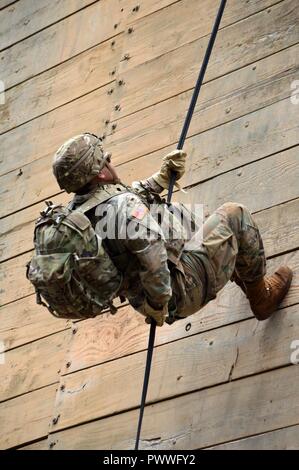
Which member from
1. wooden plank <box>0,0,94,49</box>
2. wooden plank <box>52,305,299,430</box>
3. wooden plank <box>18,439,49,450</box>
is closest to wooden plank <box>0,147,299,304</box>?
wooden plank <box>52,305,299,430</box>

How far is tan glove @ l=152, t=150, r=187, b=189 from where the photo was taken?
230 inches

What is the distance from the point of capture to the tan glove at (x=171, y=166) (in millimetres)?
5840

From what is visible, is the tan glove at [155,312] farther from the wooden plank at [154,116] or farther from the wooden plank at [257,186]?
the wooden plank at [154,116]

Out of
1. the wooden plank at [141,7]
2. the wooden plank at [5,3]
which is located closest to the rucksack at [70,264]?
the wooden plank at [141,7]

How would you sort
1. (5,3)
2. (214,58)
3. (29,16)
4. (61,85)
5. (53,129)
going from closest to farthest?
1. (214,58)
2. (53,129)
3. (61,85)
4. (29,16)
5. (5,3)

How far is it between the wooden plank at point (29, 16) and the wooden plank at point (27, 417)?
263 centimetres

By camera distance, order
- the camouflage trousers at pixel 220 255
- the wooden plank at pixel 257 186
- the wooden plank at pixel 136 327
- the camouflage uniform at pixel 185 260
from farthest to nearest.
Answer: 1. the wooden plank at pixel 257 186
2. the wooden plank at pixel 136 327
3. the camouflage trousers at pixel 220 255
4. the camouflage uniform at pixel 185 260

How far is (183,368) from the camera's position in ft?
20.3

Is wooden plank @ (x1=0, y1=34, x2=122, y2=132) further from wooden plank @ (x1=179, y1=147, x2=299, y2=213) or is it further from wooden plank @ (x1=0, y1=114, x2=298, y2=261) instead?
wooden plank @ (x1=179, y1=147, x2=299, y2=213)

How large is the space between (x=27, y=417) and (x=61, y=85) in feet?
7.19

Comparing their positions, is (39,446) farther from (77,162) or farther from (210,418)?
(77,162)

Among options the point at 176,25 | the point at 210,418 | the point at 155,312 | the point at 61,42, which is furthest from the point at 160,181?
the point at 61,42

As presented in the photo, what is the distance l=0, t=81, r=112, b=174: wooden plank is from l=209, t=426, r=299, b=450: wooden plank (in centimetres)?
234

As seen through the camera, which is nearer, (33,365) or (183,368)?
(183,368)
